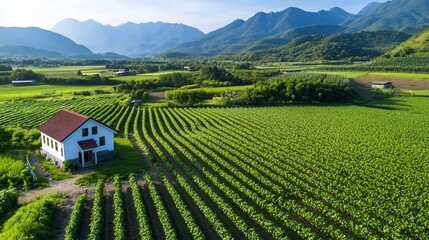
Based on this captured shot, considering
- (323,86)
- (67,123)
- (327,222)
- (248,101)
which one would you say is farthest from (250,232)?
(323,86)

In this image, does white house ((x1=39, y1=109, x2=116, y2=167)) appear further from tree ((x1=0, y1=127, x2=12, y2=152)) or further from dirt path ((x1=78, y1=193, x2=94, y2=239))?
dirt path ((x1=78, y1=193, x2=94, y2=239))

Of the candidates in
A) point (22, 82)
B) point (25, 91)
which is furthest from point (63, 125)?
point (22, 82)

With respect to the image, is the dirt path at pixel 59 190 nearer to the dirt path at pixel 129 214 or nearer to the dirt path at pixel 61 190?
the dirt path at pixel 61 190

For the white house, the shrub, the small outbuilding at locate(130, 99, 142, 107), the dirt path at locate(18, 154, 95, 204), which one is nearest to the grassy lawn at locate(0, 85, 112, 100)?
the small outbuilding at locate(130, 99, 142, 107)

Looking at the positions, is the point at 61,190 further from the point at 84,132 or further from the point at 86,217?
the point at 84,132

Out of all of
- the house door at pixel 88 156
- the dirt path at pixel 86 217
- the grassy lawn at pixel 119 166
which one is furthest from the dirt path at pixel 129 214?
the house door at pixel 88 156

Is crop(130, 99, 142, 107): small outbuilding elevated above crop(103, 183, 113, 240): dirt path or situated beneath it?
situated beneath
